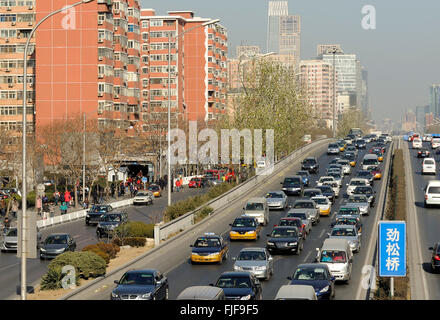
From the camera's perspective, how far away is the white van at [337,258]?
29.5 meters

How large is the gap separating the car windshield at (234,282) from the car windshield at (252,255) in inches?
219

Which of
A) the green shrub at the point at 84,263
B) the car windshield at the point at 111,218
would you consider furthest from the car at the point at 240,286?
the car windshield at the point at 111,218

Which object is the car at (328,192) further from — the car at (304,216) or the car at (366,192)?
the car at (304,216)

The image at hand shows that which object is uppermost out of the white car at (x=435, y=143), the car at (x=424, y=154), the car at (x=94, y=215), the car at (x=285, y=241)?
the white car at (x=435, y=143)

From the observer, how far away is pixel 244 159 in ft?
247

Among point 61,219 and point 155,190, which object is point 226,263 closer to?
point 61,219

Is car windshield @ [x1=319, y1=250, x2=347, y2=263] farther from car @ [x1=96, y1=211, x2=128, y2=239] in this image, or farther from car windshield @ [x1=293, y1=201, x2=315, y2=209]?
car windshield @ [x1=293, y1=201, x2=315, y2=209]

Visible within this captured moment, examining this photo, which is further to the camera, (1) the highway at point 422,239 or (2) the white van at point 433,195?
(2) the white van at point 433,195

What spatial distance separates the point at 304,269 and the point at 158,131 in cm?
6916

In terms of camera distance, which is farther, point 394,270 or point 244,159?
point 244,159

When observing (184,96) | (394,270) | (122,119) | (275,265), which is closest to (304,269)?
(394,270)
